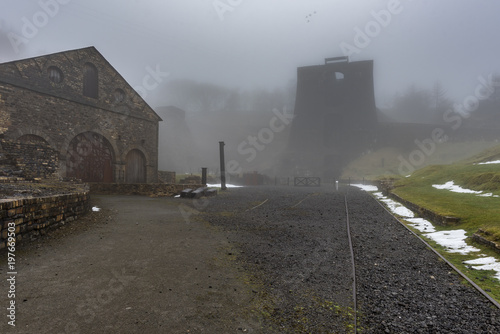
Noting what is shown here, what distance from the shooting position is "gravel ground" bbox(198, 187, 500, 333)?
2.74m

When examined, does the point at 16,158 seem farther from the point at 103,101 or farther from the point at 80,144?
the point at 103,101

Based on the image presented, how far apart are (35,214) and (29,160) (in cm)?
914

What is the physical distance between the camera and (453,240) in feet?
19.4

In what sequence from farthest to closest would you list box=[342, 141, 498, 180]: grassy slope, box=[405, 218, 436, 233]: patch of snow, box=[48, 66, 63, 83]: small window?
box=[342, 141, 498, 180]: grassy slope → box=[48, 66, 63, 83]: small window → box=[405, 218, 436, 233]: patch of snow


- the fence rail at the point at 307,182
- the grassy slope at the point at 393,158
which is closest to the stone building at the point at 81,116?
the fence rail at the point at 307,182

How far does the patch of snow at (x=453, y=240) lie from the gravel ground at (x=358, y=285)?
0.53 m

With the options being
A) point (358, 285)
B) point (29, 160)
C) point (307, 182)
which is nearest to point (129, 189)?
point (29, 160)

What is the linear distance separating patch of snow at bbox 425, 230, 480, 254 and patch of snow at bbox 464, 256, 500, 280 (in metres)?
0.53

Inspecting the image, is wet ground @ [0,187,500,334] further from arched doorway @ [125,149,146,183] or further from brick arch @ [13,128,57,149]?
arched doorway @ [125,149,146,183]

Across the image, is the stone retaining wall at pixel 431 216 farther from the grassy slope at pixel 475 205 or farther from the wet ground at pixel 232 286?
Result: the wet ground at pixel 232 286

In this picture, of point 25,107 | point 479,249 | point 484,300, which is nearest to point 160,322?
point 484,300

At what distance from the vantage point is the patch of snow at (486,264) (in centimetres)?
418

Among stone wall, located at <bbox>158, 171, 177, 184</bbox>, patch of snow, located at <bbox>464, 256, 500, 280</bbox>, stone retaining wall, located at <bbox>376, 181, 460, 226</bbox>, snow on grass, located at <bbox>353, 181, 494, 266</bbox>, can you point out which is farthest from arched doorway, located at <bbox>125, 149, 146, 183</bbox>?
patch of snow, located at <bbox>464, 256, 500, 280</bbox>

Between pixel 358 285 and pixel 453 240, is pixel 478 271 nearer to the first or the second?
pixel 453 240
